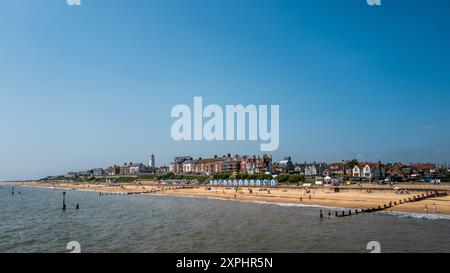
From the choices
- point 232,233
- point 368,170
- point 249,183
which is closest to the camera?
point 232,233

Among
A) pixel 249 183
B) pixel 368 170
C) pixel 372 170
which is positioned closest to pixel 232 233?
pixel 249 183

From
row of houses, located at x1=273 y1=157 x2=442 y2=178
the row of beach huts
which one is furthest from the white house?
the row of beach huts

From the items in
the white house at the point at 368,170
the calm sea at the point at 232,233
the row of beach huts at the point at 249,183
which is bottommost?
the row of beach huts at the point at 249,183

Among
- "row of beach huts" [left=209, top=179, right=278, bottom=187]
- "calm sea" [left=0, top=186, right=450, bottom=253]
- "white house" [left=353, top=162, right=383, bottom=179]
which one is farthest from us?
"white house" [left=353, top=162, right=383, bottom=179]

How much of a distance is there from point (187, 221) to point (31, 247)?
61.1ft

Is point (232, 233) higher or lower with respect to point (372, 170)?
lower

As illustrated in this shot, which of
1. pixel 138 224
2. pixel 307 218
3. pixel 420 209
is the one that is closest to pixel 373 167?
pixel 420 209

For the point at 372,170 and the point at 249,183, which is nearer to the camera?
the point at 249,183

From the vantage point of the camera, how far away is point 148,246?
3042cm

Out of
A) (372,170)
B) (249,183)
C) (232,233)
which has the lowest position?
(249,183)

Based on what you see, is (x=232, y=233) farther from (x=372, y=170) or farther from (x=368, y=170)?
(x=372, y=170)

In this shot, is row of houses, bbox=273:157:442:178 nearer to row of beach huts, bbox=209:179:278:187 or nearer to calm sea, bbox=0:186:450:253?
row of beach huts, bbox=209:179:278:187

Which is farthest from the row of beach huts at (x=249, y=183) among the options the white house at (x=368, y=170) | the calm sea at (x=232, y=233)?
the calm sea at (x=232, y=233)

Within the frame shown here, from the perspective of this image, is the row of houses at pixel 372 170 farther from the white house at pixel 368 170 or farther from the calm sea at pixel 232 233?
the calm sea at pixel 232 233
